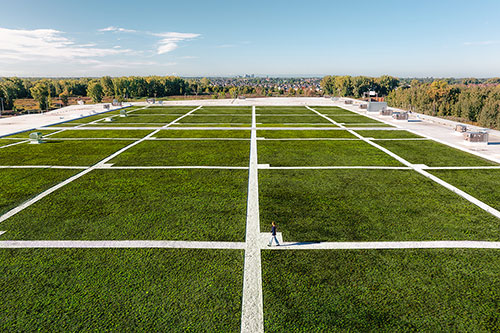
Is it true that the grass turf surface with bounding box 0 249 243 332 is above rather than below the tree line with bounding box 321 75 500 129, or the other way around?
below

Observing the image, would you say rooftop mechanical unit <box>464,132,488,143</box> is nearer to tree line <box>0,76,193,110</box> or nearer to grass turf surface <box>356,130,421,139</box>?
grass turf surface <box>356,130,421,139</box>

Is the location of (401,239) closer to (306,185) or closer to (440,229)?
(440,229)

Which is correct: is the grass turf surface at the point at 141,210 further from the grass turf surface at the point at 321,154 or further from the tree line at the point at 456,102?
the tree line at the point at 456,102

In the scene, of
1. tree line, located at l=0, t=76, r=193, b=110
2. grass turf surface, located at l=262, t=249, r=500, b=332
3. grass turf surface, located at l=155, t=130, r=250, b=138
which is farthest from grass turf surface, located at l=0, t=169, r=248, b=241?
tree line, located at l=0, t=76, r=193, b=110

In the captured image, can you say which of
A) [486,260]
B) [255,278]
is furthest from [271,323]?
[486,260]

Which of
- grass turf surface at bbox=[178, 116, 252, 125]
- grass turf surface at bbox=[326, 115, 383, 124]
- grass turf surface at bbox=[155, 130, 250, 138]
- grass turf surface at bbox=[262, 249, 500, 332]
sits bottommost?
grass turf surface at bbox=[262, 249, 500, 332]

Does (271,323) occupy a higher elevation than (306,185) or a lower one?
lower
